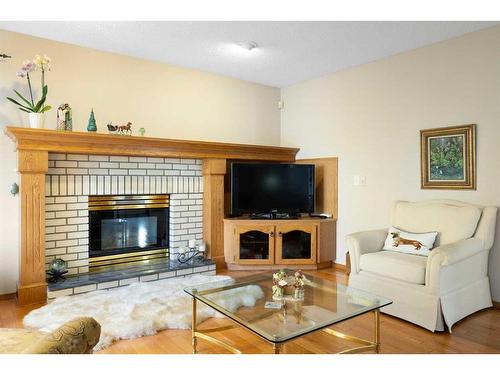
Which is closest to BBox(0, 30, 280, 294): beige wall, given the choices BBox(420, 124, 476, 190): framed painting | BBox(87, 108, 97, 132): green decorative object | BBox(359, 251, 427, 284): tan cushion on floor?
BBox(87, 108, 97, 132): green decorative object

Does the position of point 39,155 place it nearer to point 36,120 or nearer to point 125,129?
point 36,120

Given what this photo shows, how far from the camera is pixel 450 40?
331 centimetres

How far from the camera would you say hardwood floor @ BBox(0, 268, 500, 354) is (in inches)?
86.4

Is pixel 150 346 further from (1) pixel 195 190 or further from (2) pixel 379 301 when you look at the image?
(1) pixel 195 190

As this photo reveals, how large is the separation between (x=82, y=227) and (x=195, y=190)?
1.33 metres

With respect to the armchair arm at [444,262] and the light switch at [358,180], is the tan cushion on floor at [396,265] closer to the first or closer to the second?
the armchair arm at [444,262]

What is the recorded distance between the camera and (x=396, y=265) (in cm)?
274

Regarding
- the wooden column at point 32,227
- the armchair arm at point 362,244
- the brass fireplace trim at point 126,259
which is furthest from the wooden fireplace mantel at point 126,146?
the armchair arm at point 362,244

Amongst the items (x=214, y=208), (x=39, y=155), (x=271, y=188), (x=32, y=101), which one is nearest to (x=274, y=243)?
(x=271, y=188)

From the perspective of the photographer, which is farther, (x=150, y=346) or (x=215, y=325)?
(x=215, y=325)

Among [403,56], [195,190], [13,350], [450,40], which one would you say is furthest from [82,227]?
[450,40]

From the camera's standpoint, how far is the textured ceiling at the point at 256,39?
3.07 metres

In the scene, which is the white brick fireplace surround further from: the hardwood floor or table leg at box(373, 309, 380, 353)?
table leg at box(373, 309, 380, 353)

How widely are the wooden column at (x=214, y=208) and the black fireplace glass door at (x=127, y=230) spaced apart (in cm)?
50
